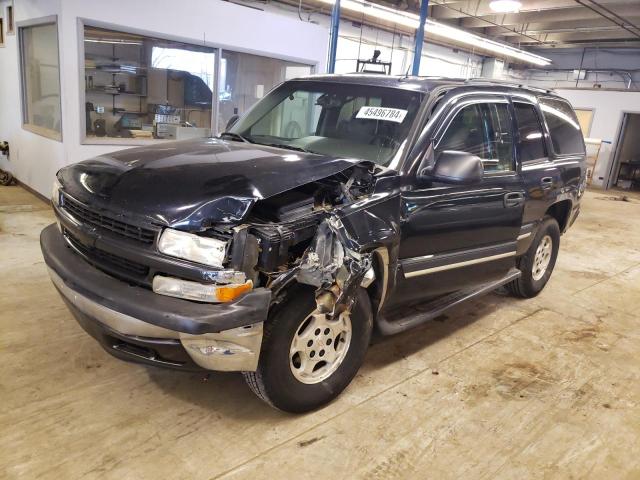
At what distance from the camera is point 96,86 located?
21.5 ft

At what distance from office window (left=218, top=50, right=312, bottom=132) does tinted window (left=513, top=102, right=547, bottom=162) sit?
451 centimetres

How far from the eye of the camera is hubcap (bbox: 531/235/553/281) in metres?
4.46

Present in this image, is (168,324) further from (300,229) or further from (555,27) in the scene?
(555,27)

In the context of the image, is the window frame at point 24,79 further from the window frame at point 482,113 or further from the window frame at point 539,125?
the window frame at point 539,125

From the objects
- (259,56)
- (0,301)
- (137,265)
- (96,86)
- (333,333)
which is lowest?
(0,301)

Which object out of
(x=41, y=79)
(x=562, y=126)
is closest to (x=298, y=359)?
(x=562, y=126)

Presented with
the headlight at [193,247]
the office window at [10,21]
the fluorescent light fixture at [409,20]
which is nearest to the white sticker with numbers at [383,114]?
the headlight at [193,247]

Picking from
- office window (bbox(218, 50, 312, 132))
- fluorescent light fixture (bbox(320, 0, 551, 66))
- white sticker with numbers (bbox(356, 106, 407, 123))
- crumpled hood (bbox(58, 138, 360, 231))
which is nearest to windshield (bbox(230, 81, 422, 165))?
→ white sticker with numbers (bbox(356, 106, 407, 123))

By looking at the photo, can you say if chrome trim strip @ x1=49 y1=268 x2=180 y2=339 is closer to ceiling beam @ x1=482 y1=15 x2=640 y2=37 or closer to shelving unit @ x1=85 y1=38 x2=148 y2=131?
shelving unit @ x1=85 y1=38 x2=148 y2=131

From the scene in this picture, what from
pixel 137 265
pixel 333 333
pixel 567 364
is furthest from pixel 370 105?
pixel 567 364

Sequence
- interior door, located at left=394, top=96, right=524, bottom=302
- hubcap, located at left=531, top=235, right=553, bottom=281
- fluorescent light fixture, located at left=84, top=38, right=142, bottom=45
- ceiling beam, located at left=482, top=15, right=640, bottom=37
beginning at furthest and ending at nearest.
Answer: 1. ceiling beam, located at left=482, top=15, right=640, bottom=37
2. fluorescent light fixture, located at left=84, top=38, right=142, bottom=45
3. hubcap, located at left=531, top=235, right=553, bottom=281
4. interior door, located at left=394, top=96, right=524, bottom=302

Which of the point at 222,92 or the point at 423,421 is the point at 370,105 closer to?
the point at 423,421

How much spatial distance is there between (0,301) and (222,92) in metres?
4.93

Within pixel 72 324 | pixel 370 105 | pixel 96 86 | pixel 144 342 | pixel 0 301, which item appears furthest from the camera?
pixel 96 86
